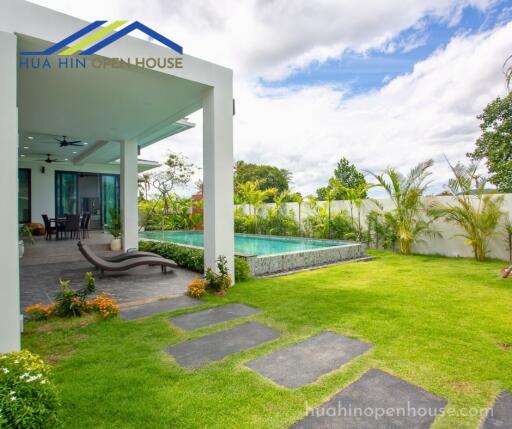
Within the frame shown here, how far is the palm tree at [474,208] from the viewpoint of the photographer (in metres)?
9.76

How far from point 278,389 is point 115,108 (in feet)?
25.4

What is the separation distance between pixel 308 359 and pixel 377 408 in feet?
3.22

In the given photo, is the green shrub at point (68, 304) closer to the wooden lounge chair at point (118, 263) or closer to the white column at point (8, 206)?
the white column at point (8, 206)

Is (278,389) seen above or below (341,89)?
below

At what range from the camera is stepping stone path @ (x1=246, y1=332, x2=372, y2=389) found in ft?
10.3

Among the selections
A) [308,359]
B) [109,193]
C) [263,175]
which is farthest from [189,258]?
[263,175]

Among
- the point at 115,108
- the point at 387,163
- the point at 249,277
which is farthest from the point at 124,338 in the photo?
the point at 387,163

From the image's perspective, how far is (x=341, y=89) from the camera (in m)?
12.8

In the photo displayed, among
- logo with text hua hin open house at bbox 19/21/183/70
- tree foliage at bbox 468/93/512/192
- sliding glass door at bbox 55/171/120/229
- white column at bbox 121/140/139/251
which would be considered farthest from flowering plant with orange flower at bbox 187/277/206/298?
tree foliage at bbox 468/93/512/192

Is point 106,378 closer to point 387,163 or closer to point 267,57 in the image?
point 267,57

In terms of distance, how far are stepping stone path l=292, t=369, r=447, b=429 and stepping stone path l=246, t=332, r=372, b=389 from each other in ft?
1.32

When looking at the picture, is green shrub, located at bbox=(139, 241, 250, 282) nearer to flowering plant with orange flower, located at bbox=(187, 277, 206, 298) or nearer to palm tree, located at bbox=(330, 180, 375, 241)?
flowering plant with orange flower, located at bbox=(187, 277, 206, 298)

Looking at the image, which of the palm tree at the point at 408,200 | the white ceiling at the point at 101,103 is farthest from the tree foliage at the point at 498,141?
the white ceiling at the point at 101,103

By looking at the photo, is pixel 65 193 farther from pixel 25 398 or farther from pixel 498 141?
pixel 498 141
